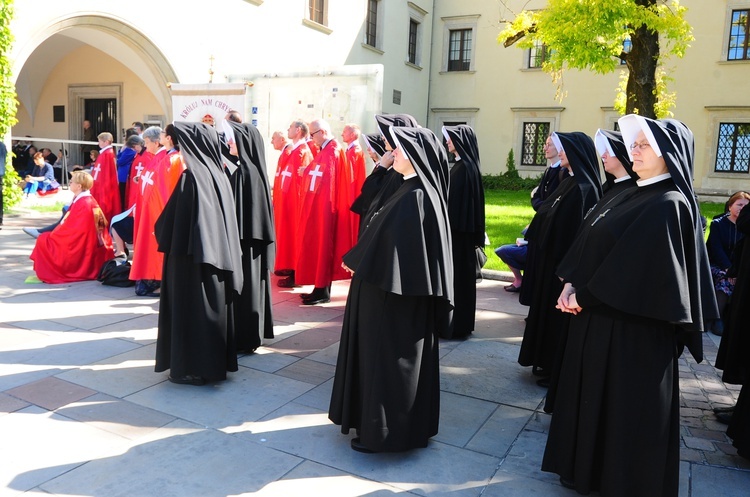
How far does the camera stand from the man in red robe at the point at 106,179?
9.91 metres

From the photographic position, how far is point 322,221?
752cm

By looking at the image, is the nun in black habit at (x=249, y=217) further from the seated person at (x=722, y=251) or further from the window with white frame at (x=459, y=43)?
the window with white frame at (x=459, y=43)

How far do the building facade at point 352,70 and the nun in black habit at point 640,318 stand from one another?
235 inches

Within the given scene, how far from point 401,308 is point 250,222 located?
2174 millimetres

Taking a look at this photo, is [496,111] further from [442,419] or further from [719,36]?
[442,419]

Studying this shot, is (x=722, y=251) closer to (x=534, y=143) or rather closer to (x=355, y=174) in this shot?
(x=355, y=174)

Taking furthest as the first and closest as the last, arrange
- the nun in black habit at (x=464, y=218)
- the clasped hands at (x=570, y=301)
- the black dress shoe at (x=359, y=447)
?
the nun in black habit at (x=464, y=218), the black dress shoe at (x=359, y=447), the clasped hands at (x=570, y=301)

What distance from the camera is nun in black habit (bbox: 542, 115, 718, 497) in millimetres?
2928

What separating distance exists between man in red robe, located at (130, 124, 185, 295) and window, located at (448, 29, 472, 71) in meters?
22.6

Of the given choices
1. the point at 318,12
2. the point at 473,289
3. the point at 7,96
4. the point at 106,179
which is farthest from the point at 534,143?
the point at 473,289

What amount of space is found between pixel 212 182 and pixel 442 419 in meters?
→ 2.38

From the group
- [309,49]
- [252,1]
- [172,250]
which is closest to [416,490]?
[172,250]

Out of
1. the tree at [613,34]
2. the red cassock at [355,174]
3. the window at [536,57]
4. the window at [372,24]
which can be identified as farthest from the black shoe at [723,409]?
the window at [536,57]

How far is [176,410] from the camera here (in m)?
4.23
